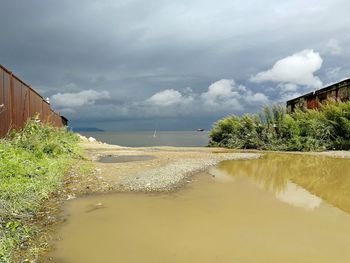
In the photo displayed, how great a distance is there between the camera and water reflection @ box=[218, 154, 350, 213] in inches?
259

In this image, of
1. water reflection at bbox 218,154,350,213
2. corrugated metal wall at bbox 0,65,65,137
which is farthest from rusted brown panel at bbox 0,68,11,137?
water reflection at bbox 218,154,350,213

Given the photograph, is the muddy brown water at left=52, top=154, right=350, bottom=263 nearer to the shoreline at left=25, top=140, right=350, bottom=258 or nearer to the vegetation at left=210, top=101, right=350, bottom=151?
the shoreline at left=25, top=140, right=350, bottom=258

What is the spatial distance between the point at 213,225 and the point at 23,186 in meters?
3.12

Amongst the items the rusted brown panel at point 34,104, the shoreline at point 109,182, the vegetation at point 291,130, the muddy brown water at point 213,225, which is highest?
the rusted brown panel at point 34,104

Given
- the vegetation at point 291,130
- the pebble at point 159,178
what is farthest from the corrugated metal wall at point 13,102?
the vegetation at point 291,130

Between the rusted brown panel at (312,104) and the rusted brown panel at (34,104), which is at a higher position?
the rusted brown panel at (312,104)

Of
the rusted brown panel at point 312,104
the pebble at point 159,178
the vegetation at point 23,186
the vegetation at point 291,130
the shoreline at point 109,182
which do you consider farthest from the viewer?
the rusted brown panel at point 312,104

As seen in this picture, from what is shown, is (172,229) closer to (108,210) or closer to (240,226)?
(240,226)

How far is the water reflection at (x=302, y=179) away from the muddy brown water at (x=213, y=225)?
0.08ft

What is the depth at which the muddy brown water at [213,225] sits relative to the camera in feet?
12.9

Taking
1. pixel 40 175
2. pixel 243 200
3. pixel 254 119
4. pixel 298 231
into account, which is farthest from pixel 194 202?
pixel 254 119

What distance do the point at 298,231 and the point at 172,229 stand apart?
1.57m

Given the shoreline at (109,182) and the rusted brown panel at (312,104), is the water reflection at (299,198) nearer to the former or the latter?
the shoreline at (109,182)

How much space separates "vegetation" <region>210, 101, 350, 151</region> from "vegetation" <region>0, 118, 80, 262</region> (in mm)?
11272
